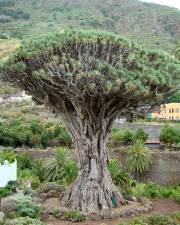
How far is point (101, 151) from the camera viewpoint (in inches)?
823

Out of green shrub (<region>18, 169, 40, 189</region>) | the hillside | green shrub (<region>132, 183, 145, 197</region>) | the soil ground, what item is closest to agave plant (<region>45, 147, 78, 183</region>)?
green shrub (<region>18, 169, 40, 189</region>)

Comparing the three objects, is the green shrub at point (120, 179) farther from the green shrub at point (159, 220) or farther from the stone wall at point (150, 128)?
the stone wall at point (150, 128)

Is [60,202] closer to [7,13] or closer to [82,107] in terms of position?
[82,107]

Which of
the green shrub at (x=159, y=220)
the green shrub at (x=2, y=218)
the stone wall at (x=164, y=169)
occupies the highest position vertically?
the green shrub at (x=2, y=218)

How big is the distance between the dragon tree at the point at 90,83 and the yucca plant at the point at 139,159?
9524mm

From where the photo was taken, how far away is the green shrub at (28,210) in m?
18.6

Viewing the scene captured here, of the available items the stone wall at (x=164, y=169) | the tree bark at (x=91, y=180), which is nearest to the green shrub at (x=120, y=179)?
the tree bark at (x=91, y=180)

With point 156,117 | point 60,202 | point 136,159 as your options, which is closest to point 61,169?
point 136,159

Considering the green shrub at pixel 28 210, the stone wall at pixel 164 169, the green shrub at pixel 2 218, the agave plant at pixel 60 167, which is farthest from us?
the stone wall at pixel 164 169

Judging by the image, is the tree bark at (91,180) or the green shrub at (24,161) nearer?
the tree bark at (91,180)

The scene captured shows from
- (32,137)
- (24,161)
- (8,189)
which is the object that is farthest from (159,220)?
(32,137)

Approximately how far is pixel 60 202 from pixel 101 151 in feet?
8.35

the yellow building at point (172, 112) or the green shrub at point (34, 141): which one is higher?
the yellow building at point (172, 112)

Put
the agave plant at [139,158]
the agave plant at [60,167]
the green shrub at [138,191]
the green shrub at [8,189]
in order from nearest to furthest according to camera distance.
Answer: the green shrub at [8,189] < the green shrub at [138,191] < the agave plant at [60,167] < the agave plant at [139,158]
